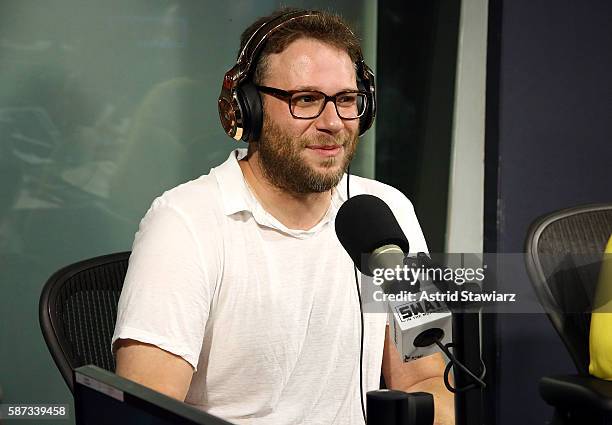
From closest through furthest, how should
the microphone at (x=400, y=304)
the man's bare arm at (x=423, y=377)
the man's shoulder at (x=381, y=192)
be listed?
the microphone at (x=400, y=304) < the man's bare arm at (x=423, y=377) < the man's shoulder at (x=381, y=192)

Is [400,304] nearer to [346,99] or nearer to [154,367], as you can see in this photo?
[154,367]

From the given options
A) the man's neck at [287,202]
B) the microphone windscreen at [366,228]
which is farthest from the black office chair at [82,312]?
the microphone windscreen at [366,228]

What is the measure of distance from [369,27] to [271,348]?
1.59 meters

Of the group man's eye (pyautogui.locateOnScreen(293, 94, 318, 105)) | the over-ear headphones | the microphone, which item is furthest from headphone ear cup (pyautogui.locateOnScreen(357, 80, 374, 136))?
the microphone

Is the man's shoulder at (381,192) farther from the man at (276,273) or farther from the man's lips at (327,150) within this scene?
the man's lips at (327,150)

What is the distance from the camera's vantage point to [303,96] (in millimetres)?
1729

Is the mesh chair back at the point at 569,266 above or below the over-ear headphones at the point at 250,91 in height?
below

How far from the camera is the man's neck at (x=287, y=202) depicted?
5.76ft

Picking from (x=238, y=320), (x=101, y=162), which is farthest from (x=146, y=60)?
(x=238, y=320)

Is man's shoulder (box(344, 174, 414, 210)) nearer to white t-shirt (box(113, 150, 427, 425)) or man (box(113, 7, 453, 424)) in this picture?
man (box(113, 7, 453, 424))

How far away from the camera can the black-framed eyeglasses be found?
A: 1.72 metres

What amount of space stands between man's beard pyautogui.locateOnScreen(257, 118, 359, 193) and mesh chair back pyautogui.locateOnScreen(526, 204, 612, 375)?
527mm

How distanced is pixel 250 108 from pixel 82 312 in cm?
48

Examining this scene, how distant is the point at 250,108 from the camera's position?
1.75m
